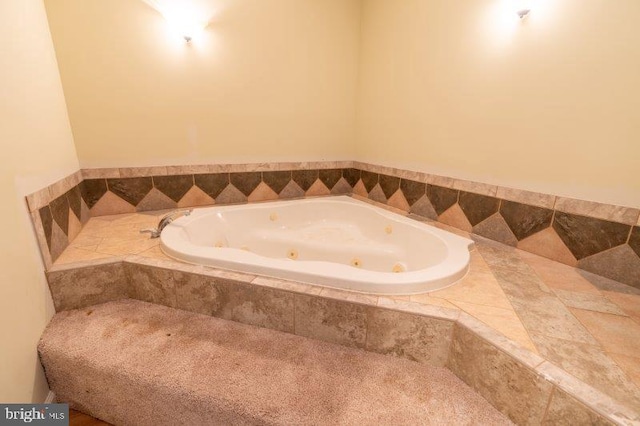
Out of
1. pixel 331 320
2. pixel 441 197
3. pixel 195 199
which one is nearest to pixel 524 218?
pixel 441 197

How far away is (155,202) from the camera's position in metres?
2.00

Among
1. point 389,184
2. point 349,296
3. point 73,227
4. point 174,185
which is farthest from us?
point 389,184

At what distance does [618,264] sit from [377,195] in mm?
1443

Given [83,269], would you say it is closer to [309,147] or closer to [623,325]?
[309,147]

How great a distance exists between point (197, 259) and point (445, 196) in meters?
1.53

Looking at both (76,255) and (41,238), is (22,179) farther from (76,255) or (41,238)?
(76,255)

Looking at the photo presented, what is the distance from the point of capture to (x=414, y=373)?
953 mm

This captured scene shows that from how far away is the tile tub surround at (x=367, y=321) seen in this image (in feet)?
2.37

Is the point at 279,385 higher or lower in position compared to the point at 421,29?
lower

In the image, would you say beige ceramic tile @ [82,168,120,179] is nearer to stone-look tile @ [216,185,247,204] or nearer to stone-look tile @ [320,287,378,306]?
stone-look tile @ [216,185,247,204]

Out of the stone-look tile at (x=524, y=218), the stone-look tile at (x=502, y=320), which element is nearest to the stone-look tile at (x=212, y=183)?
the stone-look tile at (x=502, y=320)

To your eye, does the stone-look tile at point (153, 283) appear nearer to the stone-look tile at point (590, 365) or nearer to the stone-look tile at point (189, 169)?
the stone-look tile at point (189, 169)

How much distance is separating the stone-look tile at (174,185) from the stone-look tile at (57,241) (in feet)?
2.19

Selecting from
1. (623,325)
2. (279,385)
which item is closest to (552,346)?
(623,325)
